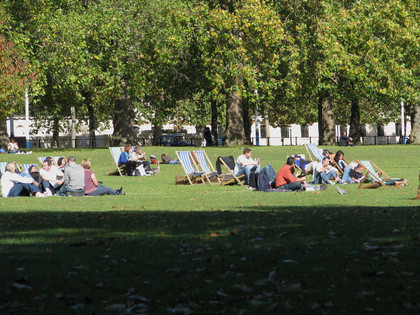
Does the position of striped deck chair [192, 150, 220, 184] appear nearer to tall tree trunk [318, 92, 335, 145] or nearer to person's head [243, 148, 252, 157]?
person's head [243, 148, 252, 157]

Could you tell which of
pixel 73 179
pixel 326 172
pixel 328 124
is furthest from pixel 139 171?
pixel 328 124

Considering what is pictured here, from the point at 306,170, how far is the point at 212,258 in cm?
1631

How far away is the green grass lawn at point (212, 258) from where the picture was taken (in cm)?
576

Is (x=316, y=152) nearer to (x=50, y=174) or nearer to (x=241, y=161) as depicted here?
(x=241, y=161)

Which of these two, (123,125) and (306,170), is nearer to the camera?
(306,170)

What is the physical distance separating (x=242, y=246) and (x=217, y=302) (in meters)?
2.68

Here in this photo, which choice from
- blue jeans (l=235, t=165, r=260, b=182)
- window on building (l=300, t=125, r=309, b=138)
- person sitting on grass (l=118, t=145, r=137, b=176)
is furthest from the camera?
window on building (l=300, t=125, r=309, b=138)

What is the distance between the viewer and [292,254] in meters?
7.80

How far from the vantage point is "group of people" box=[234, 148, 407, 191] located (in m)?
19.1

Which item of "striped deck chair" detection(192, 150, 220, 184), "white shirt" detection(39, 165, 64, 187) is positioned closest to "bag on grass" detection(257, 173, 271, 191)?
"striped deck chair" detection(192, 150, 220, 184)

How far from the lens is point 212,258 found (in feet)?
25.2

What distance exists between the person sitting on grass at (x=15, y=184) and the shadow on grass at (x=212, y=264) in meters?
7.26

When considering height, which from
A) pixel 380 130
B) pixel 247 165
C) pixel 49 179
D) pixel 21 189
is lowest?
pixel 21 189

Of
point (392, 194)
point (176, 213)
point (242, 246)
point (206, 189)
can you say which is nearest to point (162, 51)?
point (206, 189)
